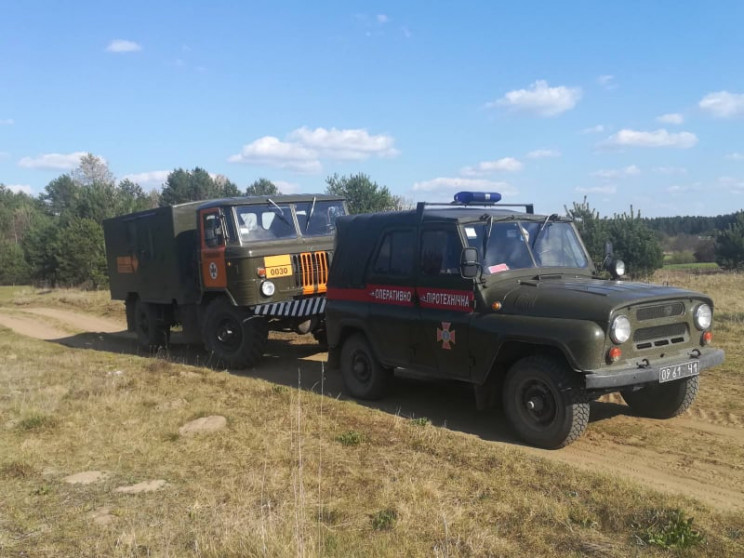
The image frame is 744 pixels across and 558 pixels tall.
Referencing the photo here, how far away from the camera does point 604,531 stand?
4.18m

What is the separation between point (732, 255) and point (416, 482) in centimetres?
3799

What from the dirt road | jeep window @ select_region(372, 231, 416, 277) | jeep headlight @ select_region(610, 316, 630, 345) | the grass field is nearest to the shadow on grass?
the dirt road

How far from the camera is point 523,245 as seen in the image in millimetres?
6973

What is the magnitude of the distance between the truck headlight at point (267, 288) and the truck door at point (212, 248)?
71 centimetres

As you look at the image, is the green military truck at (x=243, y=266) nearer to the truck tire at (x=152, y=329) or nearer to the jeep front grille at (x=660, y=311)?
the truck tire at (x=152, y=329)

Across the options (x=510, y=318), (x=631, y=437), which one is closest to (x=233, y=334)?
(x=510, y=318)

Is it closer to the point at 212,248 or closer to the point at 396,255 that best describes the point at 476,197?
the point at 396,255

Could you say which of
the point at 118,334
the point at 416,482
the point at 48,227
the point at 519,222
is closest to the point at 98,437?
the point at 416,482

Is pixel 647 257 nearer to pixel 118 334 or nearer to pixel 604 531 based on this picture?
pixel 118 334

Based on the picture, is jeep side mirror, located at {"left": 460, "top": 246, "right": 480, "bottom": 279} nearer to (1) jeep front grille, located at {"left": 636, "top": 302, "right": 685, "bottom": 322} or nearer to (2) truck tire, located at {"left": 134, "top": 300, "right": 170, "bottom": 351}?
(1) jeep front grille, located at {"left": 636, "top": 302, "right": 685, "bottom": 322}

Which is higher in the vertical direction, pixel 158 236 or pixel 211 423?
pixel 158 236

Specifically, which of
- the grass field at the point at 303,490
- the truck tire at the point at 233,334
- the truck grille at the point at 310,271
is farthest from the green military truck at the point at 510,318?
the truck tire at the point at 233,334

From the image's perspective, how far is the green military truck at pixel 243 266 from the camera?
10516 mm

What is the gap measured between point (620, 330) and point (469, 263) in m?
1.57
